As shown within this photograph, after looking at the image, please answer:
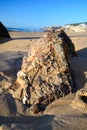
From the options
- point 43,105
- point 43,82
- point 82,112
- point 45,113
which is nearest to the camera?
point 82,112

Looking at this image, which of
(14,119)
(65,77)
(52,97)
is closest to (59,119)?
(14,119)

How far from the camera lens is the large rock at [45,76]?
13.8ft

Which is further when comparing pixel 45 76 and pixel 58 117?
pixel 45 76

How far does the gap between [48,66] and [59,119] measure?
150cm

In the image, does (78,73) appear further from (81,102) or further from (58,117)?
(58,117)

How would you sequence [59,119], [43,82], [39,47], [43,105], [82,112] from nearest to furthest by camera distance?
[59,119]
[82,112]
[43,105]
[43,82]
[39,47]

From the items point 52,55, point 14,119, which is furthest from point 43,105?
point 52,55

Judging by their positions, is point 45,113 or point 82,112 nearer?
point 82,112

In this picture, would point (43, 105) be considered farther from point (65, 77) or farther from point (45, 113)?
point (65, 77)

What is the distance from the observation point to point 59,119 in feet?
10.3

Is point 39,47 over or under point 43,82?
over

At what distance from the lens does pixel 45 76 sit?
447 centimetres

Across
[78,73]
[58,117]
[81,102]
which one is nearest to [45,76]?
[78,73]

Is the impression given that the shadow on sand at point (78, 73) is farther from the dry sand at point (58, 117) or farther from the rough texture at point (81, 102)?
the rough texture at point (81, 102)
